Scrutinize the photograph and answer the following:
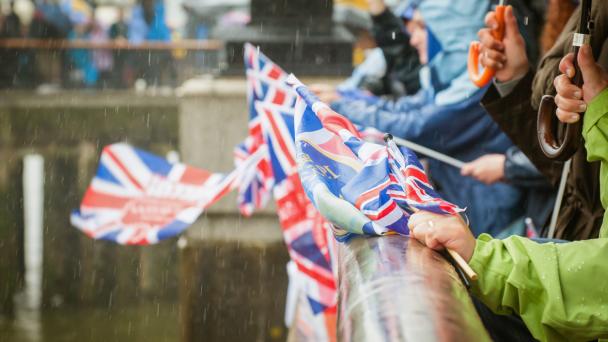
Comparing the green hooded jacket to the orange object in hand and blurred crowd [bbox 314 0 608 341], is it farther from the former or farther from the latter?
the orange object in hand

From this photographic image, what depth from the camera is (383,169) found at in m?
2.55

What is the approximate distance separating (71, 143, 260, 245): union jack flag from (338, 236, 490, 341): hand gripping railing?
11.9ft

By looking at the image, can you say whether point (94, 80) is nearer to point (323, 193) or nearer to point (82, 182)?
point (82, 182)

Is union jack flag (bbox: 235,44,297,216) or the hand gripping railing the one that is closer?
the hand gripping railing

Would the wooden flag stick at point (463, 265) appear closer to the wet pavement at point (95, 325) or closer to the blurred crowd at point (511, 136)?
the blurred crowd at point (511, 136)

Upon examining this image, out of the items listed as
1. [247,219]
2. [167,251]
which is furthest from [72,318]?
[247,219]

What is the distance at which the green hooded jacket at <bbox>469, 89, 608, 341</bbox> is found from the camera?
2.32 meters

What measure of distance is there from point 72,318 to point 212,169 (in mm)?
9845

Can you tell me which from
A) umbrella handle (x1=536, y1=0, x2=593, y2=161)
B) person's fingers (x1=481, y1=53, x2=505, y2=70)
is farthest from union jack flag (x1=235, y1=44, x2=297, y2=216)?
umbrella handle (x1=536, y1=0, x2=593, y2=161)

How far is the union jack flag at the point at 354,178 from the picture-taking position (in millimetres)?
2438

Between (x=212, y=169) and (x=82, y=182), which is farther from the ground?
(x=212, y=169)

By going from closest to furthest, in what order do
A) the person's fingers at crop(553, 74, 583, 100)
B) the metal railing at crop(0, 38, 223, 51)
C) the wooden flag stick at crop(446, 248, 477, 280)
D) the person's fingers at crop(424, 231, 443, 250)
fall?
1. the wooden flag stick at crop(446, 248, 477, 280)
2. the person's fingers at crop(424, 231, 443, 250)
3. the person's fingers at crop(553, 74, 583, 100)
4. the metal railing at crop(0, 38, 223, 51)

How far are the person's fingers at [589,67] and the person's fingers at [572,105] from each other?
0.06m

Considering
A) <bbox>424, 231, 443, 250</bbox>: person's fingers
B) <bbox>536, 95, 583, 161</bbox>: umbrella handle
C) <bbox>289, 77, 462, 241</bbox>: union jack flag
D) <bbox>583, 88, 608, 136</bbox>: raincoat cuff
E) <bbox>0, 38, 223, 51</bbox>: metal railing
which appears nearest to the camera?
<bbox>424, 231, 443, 250</bbox>: person's fingers
